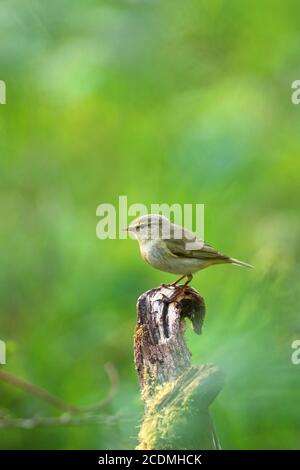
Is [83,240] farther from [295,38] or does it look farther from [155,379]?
[155,379]

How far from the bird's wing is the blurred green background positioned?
0.20m

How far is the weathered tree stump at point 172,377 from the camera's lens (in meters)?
3.93

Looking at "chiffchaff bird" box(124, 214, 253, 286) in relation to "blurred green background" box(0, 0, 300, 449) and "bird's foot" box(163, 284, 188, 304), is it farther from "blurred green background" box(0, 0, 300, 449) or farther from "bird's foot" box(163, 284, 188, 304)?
"bird's foot" box(163, 284, 188, 304)

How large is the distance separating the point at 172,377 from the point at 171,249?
1.84m

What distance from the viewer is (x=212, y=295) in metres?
6.57

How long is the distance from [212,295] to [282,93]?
71.8 inches

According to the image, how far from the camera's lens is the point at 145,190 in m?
8.26

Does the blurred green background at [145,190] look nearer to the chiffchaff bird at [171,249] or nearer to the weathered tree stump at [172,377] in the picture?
the weathered tree stump at [172,377]

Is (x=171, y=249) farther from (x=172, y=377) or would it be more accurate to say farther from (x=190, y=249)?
(x=172, y=377)

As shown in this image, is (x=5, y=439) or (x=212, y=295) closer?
(x=212, y=295)

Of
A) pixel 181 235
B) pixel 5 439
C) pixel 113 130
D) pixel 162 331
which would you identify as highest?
pixel 113 130

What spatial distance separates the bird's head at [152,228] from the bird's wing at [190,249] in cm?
7

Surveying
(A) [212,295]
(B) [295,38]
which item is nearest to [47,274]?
(A) [212,295]

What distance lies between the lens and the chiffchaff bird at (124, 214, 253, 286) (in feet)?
19.8
